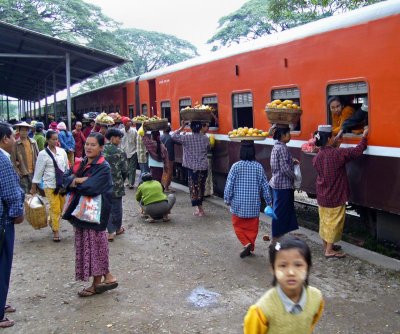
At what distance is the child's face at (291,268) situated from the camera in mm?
2174

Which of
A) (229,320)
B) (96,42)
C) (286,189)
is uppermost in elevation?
(96,42)

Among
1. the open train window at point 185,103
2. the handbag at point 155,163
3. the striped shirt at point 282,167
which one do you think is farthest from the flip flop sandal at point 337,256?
the open train window at point 185,103

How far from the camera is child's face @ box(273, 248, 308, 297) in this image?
2.17 meters

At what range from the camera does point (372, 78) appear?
220 inches

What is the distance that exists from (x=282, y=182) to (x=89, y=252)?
8.17 feet

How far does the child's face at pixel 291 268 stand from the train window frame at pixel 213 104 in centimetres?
734

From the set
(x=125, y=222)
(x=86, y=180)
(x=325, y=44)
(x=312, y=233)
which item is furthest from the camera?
(x=125, y=222)

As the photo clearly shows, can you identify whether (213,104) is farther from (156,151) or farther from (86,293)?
(86,293)

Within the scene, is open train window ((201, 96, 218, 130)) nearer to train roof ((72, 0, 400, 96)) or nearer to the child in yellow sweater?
train roof ((72, 0, 400, 96))

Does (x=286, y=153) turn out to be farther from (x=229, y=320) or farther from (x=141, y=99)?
(x=141, y=99)

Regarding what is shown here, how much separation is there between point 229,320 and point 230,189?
1.95m

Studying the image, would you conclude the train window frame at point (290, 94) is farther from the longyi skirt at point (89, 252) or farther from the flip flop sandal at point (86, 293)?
the flip flop sandal at point (86, 293)

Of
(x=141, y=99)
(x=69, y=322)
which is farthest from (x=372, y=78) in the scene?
(x=141, y=99)

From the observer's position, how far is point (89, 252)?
4.61 m
